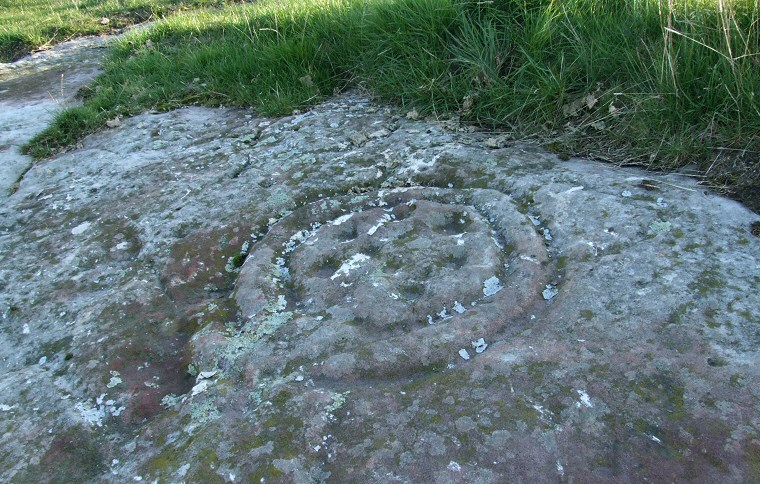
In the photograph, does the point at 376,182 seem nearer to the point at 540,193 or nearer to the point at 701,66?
the point at 540,193

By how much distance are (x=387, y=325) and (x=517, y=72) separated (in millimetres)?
1926

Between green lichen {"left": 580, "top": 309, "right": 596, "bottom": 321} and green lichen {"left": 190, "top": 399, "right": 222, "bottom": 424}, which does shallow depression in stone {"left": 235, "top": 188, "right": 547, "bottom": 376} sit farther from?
green lichen {"left": 190, "top": 399, "right": 222, "bottom": 424}

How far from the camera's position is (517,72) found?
11.0 ft

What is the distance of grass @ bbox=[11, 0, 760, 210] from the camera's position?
8.86ft

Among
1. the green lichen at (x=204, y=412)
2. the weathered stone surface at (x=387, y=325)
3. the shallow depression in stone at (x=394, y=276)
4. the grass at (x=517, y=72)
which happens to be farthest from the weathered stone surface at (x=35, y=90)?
the green lichen at (x=204, y=412)

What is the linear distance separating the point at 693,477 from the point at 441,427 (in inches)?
22.5

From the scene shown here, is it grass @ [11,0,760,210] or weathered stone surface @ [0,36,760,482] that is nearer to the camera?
weathered stone surface @ [0,36,760,482]

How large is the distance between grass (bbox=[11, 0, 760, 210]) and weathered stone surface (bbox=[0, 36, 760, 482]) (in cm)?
30

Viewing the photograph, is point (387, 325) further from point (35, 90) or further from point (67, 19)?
point (67, 19)

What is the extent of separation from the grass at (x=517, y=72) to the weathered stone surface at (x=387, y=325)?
0.30 meters

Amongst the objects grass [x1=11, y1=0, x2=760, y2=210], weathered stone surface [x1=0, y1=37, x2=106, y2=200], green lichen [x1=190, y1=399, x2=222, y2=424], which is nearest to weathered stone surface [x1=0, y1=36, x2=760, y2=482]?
green lichen [x1=190, y1=399, x2=222, y2=424]

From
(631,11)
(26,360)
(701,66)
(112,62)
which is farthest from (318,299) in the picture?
(112,62)

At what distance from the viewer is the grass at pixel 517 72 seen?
2.70 metres

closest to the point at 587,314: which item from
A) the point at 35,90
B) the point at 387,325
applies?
the point at 387,325
